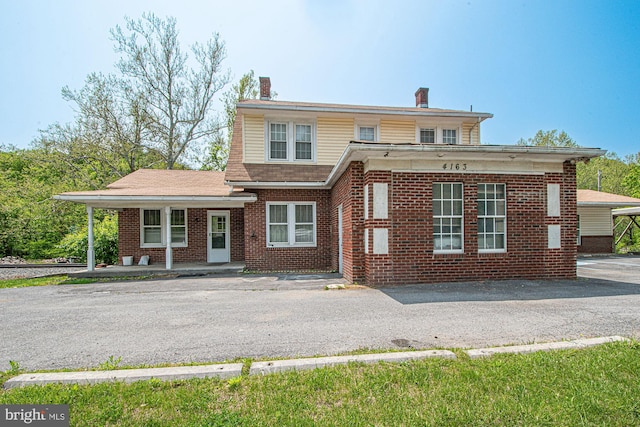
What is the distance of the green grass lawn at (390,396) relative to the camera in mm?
2484

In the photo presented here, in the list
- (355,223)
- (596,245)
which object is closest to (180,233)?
(355,223)

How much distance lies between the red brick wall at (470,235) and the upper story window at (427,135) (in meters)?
5.60

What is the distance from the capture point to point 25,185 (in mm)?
21719

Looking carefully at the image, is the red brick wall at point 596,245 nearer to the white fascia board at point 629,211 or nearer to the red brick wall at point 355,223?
the white fascia board at point 629,211

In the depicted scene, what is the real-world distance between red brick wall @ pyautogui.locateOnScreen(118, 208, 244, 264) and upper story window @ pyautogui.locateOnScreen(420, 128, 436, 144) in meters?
8.51

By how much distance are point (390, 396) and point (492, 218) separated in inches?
277

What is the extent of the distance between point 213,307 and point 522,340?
5231 millimetres

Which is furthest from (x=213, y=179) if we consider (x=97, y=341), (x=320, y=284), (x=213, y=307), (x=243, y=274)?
(x=97, y=341)

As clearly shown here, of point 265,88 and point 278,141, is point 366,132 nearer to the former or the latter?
point 278,141

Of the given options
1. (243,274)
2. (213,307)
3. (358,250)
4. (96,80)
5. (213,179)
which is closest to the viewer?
(213,307)

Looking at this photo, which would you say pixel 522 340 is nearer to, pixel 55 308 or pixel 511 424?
pixel 511 424

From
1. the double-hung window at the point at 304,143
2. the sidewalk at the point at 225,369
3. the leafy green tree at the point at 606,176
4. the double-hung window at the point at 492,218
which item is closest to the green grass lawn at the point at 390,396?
the sidewalk at the point at 225,369

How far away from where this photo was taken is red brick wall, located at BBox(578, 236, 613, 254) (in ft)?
58.0

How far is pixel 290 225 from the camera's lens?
11820mm
